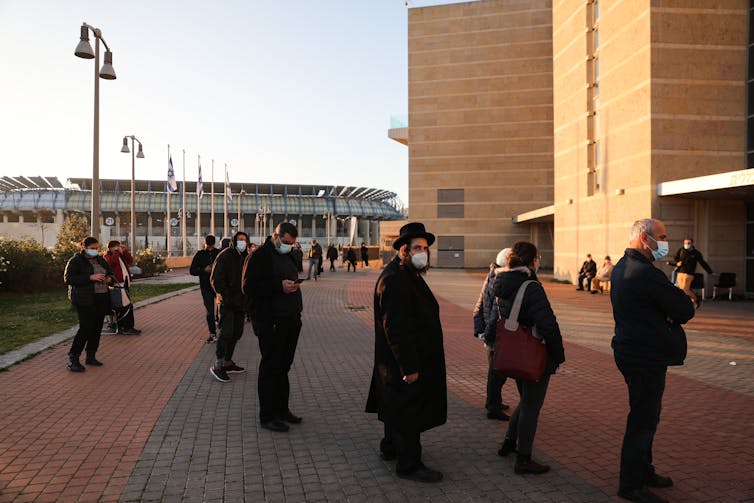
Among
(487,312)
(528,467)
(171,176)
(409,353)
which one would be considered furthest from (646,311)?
(171,176)

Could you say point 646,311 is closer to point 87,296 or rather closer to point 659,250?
point 659,250

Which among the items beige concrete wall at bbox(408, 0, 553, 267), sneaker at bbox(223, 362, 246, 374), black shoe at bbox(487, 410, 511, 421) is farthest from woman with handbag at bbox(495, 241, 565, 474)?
beige concrete wall at bbox(408, 0, 553, 267)

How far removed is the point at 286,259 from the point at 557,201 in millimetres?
24785

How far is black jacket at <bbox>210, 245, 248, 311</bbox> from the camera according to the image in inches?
307

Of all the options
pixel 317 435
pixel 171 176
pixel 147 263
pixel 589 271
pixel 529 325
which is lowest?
pixel 317 435

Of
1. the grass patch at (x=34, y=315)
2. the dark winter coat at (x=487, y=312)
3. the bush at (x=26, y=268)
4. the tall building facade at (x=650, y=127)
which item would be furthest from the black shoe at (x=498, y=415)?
the bush at (x=26, y=268)

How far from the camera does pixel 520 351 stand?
13.9 ft

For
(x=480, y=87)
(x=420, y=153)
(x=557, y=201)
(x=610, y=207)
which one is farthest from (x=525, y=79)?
(x=610, y=207)

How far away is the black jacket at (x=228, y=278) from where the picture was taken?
307 inches

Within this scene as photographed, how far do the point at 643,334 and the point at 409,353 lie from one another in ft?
5.10

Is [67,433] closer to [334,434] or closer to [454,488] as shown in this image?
[334,434]

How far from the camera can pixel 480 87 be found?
44.4 m

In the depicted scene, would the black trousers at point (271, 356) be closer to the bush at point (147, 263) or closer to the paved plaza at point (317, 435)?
the paved plaza at point (317, 435)

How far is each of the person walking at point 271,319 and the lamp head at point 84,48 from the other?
1136 centimetres
